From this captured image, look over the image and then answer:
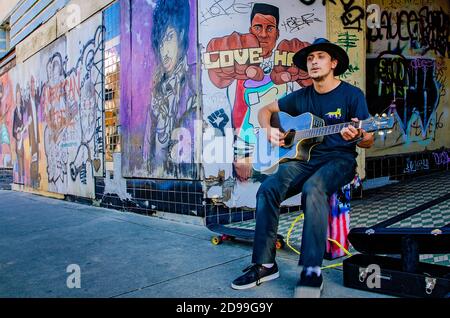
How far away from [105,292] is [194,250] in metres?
1.25

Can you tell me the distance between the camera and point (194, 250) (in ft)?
→ 12.8

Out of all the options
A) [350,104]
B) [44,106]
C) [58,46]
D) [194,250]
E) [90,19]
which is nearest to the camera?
[350,104]

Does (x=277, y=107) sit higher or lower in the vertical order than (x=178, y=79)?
lower

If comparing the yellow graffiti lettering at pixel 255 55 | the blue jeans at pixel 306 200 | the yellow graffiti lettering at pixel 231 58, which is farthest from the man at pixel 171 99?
the blue jeans at pixel 306 200

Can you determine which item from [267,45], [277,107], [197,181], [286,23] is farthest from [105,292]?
[286,23]

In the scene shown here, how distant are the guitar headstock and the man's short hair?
310 centimetres

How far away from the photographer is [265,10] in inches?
210

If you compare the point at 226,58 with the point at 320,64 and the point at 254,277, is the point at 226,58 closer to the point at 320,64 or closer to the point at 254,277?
the point at 320,64

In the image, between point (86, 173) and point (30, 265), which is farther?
point (86, 173)

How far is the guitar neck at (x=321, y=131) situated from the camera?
2822mm

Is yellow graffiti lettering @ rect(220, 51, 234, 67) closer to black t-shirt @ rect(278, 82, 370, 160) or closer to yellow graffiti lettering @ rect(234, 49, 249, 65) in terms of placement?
yellow graffiti lettering @ rect(234, 49, 249, 65)

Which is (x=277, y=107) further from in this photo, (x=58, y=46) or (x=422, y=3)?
(x=58, y=46)

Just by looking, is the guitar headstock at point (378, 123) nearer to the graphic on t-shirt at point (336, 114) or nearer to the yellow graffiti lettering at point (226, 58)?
the graphic on t-shirt at point (336, 114)

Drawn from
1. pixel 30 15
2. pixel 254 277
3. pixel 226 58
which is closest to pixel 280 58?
pixel 226 58
